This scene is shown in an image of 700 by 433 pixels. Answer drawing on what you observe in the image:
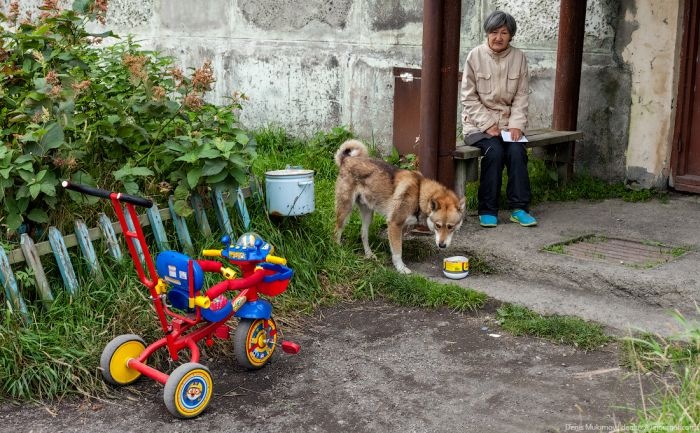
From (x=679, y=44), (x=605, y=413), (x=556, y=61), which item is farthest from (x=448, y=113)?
(x=605, y=413)

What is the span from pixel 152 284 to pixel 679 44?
5.40 meters

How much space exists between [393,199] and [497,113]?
1459 mm

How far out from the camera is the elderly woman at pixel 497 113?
23.2ft

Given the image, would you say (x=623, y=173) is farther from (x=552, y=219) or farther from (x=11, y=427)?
(x=11, y=427)

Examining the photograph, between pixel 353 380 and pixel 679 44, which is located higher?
pixel 679 44

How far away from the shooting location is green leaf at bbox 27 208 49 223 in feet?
16.3

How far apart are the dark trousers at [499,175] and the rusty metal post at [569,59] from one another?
105 cm

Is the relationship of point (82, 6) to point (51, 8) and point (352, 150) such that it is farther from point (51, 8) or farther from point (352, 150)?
point (352, 150)

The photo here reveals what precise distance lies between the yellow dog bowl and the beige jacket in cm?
155

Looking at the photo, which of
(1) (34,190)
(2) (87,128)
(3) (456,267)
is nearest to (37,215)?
(1) (34,190)

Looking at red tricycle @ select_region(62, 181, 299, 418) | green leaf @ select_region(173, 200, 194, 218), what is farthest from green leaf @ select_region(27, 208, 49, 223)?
green leaf @ select_region(173, 200, 194, 218)

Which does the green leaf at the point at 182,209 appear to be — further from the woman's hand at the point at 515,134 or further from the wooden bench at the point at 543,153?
the woman's hand at the point at 515,134

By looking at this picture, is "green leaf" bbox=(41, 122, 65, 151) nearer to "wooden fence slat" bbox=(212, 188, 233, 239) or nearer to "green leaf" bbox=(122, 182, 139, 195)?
"green leaf" bbox=(122, 182, 139, 195)

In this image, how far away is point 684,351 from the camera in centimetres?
462
